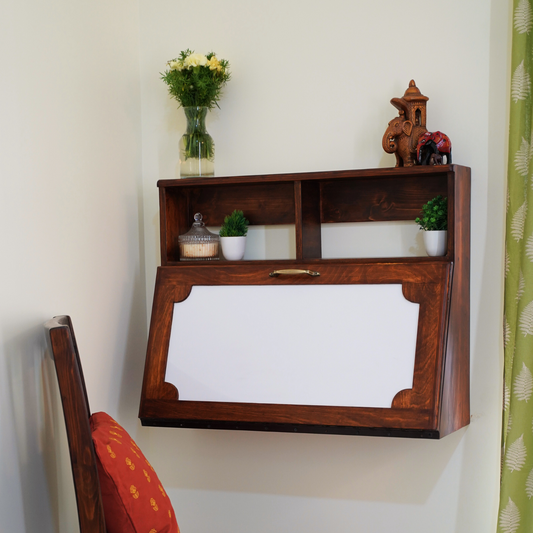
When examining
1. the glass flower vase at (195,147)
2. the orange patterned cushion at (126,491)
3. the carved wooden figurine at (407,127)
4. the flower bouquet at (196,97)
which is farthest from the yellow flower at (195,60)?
the orange patterned cushion at (126,491)

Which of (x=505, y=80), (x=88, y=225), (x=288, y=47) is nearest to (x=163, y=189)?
(x=88, y=225)

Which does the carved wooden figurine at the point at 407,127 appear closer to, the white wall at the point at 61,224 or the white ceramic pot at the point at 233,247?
the white ceramic pot at the point at 233,247

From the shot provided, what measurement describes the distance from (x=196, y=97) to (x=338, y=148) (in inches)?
21.0

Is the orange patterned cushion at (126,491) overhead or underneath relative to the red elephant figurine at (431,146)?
underneath

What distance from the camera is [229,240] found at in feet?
6.71

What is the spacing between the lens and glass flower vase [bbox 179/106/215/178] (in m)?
2.09

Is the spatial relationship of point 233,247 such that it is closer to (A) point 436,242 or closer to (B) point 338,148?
(B) point 338,148

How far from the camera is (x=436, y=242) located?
1.85 m

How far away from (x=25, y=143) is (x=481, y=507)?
1.83 metres

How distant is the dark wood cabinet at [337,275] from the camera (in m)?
1.70

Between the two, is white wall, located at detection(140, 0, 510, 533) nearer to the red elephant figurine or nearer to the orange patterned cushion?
the red elephant figurine

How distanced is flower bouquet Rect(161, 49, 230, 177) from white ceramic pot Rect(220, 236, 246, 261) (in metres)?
0.26

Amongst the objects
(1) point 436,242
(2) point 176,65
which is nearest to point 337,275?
(1) point 436,242

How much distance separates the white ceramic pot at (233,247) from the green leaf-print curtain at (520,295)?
2.86 ft
